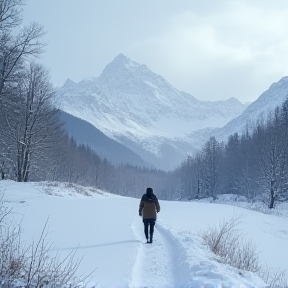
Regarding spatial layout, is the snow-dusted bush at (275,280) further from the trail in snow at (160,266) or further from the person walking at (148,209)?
the person walking at (148,209)

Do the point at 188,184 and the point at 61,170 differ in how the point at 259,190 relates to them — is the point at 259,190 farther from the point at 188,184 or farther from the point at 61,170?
the point at 188,184

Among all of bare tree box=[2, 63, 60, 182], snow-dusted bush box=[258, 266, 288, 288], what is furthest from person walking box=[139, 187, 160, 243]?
bare tree box=[2, 63, 60, 182]

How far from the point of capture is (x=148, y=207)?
1201 centimetres

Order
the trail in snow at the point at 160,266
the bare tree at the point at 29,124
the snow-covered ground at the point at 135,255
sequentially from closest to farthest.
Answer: the snow-covered ground at the point at 135,255
the trail in snow at the point at 160,266
the bare tree at the point at 29,124

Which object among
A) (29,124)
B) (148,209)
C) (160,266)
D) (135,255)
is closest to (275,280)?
(160,266)

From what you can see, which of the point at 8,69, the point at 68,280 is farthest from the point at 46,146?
the point at 68,280

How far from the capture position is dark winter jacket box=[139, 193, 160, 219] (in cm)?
1187

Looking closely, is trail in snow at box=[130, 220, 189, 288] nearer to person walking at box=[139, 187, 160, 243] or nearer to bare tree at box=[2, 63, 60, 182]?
person walking at box=[139, 187, 160, 243]

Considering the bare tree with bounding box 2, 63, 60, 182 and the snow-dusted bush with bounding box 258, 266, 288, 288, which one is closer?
the snow-dusted bush with bounding box 258, 266, 288, 288

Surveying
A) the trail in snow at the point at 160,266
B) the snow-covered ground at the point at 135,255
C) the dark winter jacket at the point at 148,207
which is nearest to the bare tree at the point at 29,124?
the snow-covered ground at the point at 135,255

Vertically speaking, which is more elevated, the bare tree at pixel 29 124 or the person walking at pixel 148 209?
the bare tree at pixel 29 124

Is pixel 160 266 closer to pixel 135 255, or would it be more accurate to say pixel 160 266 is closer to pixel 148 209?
pixel 135 255

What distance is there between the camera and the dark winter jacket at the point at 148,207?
11.9 meters

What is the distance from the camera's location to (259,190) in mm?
58875
